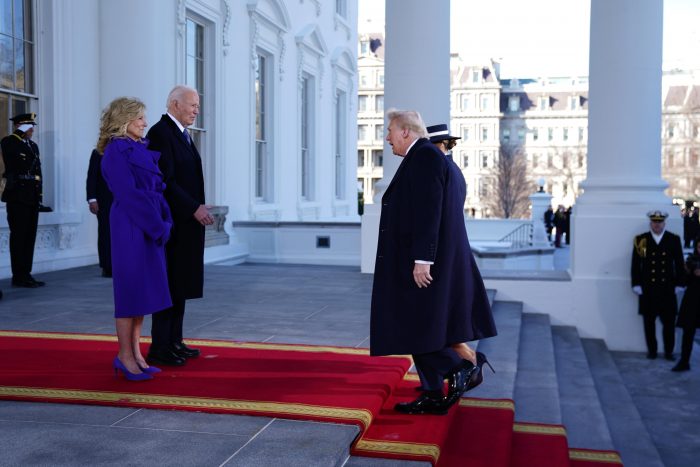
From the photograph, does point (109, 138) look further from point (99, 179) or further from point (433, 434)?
point (99, 179)

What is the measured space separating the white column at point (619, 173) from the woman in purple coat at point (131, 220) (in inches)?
266

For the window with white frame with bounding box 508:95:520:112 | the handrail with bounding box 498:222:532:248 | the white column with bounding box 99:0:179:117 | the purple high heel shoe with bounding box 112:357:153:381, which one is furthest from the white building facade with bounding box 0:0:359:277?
the window with white frame with bounding box 508:95:520:112

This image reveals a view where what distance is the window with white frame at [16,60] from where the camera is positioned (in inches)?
431

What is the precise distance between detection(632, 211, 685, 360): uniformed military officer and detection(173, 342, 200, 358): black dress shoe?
6.06m

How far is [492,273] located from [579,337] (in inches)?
54.2

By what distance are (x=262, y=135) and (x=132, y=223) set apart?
48.1 ft

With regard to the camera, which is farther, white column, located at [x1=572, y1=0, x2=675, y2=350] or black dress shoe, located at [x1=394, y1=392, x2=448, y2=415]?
white column, located at [x1=572, y1=0, x2=675, y2=350]

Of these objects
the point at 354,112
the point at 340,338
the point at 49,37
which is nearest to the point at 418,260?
the point at 340,338

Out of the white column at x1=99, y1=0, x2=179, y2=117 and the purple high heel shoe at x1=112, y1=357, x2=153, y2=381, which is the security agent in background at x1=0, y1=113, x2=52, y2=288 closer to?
the white column at x1=99, y1=0, x2=179, y2=117

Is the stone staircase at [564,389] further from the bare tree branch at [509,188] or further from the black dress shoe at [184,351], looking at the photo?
the bare tree branch at [509,188]

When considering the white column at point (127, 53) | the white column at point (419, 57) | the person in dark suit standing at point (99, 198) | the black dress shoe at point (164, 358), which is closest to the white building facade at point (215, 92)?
the white column at point (127, 53)

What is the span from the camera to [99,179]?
9.84 metres

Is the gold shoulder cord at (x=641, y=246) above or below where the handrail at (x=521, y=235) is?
above

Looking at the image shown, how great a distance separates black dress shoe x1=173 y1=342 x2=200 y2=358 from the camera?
5543mm
